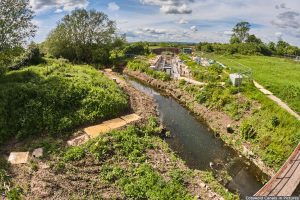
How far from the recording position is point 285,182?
14.3m

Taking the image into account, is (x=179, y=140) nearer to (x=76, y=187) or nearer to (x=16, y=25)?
(x=76, y=187)

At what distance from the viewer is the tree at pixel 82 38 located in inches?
2186

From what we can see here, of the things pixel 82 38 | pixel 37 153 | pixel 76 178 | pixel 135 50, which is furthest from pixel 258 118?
pixel 135 50

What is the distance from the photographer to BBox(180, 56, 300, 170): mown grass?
1922 centimetres

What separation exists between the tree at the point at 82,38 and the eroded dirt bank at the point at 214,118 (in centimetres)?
2049

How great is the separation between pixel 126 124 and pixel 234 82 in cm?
1436

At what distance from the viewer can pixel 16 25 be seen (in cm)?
2561

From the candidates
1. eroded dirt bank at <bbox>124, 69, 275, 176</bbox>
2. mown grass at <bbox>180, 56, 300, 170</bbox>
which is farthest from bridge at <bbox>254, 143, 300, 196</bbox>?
eroded dirt bank at <bbox>124, 69, 275, 176</bbox>

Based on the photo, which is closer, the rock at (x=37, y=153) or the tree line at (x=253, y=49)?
the rock at (x=37, y=153)

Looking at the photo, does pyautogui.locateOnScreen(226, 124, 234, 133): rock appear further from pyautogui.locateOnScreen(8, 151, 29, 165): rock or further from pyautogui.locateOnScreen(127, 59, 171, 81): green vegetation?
pyautogui.locateOnScreen(127, 59, 171, 81): green vegetation

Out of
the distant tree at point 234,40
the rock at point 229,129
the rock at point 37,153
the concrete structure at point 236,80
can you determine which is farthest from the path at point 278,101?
the distant tree at point 234,40

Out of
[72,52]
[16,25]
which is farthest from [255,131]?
[72,52]

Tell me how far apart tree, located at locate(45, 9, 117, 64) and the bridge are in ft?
150

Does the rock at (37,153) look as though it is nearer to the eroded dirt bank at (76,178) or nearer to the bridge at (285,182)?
A: the eroded dirt bank at (76,178)
